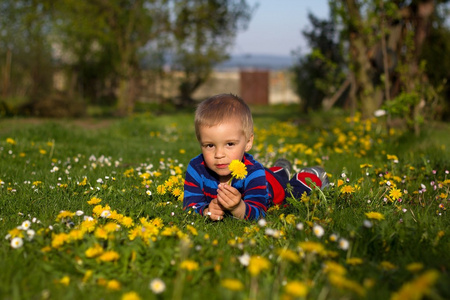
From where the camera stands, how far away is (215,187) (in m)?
3.50

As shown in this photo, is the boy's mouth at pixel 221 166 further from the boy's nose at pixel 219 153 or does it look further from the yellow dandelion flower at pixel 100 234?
the yellow dandelion flower at pixel 100 234

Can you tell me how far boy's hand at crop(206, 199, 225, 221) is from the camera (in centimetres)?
318

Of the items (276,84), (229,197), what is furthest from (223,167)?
(276,84)

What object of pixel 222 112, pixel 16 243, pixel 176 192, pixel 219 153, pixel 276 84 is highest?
pixel 222 112

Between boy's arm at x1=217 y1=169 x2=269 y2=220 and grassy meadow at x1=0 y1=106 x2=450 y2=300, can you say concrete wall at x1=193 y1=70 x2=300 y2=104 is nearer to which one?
grassy meadow at x1=0 y1=106 x2=450 y2=300

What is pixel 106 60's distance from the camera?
2502 centimetres

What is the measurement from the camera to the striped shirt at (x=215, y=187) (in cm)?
329

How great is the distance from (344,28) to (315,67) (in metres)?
9.54

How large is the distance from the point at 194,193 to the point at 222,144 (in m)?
0.53

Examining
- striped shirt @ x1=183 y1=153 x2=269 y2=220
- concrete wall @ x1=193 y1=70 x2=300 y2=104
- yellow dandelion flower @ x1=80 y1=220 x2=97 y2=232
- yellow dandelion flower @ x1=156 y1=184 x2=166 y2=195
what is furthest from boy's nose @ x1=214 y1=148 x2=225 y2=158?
concrete wall @ x1=193 y1=70 x2=300 y2=104

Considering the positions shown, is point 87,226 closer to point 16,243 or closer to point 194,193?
point 16,243

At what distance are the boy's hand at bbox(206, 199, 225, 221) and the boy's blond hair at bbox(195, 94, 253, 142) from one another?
550 mm

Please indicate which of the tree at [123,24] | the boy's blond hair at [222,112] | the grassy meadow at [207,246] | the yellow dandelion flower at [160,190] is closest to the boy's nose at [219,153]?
the boy's blond hair at [222,112]

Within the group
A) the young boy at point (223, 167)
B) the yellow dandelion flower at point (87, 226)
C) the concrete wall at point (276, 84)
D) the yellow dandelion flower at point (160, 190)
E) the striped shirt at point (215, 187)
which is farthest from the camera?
the concrete wall at point (276, 84)
